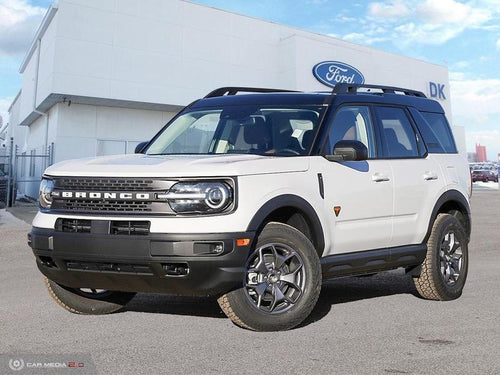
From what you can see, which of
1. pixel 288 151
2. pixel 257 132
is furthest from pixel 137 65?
pixel 288 151

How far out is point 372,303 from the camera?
585cm

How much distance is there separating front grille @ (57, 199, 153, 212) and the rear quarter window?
11.2 feet

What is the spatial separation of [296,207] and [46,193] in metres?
1.96

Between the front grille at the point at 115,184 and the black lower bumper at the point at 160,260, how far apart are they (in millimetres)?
344

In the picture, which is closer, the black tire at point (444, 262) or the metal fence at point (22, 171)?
the black tire at point (444, 262)

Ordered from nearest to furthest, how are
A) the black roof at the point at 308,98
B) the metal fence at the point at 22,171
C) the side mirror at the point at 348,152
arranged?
1. the side mirror at the point at 348,152
2. the black roof at the point at 308,98
3. the metal fence at the point at 22,171

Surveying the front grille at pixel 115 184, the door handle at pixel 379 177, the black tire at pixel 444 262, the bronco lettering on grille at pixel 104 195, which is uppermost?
the door handle at pixel 379 177

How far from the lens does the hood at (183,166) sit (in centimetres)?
421

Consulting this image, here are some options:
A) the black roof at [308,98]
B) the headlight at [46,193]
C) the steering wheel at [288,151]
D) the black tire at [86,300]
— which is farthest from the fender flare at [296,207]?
the black tire at [86,300]

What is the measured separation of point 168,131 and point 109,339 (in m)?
2.40

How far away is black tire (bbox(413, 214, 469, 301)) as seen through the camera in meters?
5.92

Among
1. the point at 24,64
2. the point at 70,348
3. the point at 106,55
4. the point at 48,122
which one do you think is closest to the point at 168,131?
the point at 70,348

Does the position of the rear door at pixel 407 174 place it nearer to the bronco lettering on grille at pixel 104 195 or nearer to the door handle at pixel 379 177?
the door handle at pixel 379 177

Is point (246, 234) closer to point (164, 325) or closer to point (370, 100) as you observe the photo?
point (164, 325)
